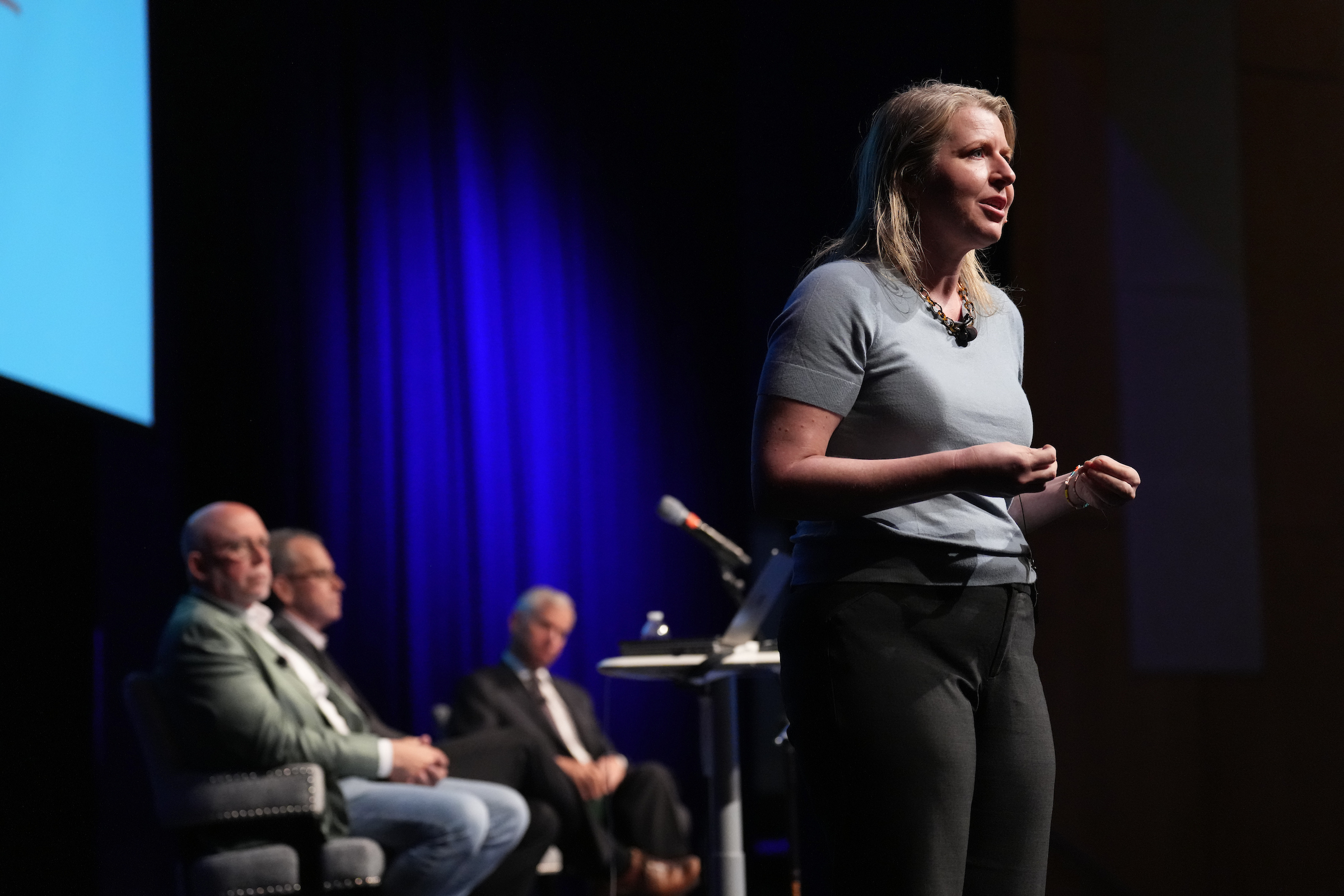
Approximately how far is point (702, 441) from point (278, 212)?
1.90 m

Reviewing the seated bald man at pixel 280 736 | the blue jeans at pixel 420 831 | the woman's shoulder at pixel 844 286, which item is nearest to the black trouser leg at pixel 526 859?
the seated bald man at pixel 280 736

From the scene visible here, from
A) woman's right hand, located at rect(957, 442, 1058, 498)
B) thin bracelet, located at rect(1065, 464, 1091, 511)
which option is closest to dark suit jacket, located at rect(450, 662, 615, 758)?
thin bracelet, located at rect(1065, 464, 1091, 511)

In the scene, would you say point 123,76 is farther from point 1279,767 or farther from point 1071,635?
point 1279,767

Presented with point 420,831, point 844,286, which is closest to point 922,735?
point 844,286

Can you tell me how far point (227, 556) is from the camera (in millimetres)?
3404

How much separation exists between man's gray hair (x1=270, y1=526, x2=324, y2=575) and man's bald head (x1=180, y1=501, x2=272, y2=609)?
27.3 inches

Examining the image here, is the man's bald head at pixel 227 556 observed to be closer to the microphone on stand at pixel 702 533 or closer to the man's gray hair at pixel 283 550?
the man's gray hair at pixel 283 550

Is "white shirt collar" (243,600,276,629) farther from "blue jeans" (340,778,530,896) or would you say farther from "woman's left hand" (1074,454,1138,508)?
"woman's left hand" (1074,454,1138,508)

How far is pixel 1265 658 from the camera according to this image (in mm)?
4754

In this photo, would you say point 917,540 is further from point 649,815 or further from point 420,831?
point 649,815

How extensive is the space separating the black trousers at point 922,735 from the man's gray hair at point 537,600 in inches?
139

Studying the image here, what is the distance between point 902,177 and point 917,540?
42cm

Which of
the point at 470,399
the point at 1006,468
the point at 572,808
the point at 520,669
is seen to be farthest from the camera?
the point at 470,399

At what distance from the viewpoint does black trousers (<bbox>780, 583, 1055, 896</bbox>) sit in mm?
1188
